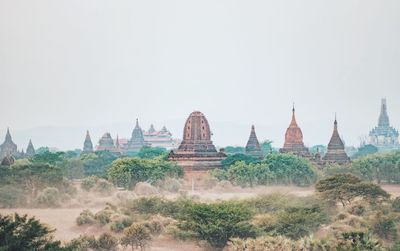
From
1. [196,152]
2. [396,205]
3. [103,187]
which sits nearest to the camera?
[396,205]

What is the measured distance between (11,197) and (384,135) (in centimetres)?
13308

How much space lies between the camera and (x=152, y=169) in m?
66.3

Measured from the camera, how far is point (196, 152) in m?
75.6

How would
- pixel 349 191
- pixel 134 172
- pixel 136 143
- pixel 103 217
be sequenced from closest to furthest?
pixel 103 217
pixel 349 191
pixel 134 172
pixel 136 143

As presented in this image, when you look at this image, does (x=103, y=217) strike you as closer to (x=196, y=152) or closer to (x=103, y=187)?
(x=103, y=187)

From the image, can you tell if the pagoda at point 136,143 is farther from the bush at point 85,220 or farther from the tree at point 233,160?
the bush at point 85,220

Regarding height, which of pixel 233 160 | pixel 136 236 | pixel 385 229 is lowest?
pixel 385 229

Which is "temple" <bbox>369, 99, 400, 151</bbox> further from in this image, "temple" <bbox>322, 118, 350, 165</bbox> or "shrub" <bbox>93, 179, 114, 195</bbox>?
"shrub" <bbox>93, 179, 114, 195</bbox>

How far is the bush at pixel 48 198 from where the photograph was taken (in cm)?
5262

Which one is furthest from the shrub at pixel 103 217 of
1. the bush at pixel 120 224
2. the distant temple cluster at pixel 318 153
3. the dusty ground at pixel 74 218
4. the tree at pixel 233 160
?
the distant temple cluster at pixel 318 153

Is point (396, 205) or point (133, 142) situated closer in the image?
point (396, 205)

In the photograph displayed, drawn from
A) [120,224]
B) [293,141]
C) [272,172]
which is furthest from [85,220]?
[293,141]

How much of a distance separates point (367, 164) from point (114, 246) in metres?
44.1

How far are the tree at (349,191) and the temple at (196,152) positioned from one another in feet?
82.8
